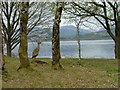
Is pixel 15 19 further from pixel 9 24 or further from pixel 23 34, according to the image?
pixel 23 34

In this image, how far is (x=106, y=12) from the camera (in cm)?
2356

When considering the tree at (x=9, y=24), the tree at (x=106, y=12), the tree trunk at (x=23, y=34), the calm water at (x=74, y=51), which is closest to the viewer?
the tree trunk at (x=23, y=34)

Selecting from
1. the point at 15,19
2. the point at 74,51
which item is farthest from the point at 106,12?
the point at 74,51

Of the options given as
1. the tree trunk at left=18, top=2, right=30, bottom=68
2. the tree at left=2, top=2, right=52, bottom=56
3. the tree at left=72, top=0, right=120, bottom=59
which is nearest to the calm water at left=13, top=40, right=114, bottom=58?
the tree at left=2, top=2, right=52, bottom=56

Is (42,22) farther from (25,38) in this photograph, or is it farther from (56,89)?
(56,89)

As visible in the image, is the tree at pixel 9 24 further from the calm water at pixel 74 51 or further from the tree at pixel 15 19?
the calm water at pixel 74 51

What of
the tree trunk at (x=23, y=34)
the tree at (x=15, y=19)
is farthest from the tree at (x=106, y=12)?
the tree trunk at (x=23, y=34)

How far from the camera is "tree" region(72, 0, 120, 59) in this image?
842 inches

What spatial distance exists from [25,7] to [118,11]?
513 inches

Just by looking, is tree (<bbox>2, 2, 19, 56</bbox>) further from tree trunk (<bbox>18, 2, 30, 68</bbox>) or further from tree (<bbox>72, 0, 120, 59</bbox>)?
tree trunk (<bbox>18, 2, 30, 68</bbox>)

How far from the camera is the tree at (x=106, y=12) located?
21375 mm

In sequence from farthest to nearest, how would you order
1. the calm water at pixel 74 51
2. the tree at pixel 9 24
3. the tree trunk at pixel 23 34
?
the calm water at pixel 74 51, the tree at pixel 9 24, the tree trunk at pixel 23 34

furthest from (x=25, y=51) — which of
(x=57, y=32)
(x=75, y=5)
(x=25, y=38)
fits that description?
(x=75, y=5)

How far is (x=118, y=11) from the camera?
21.2 meters
